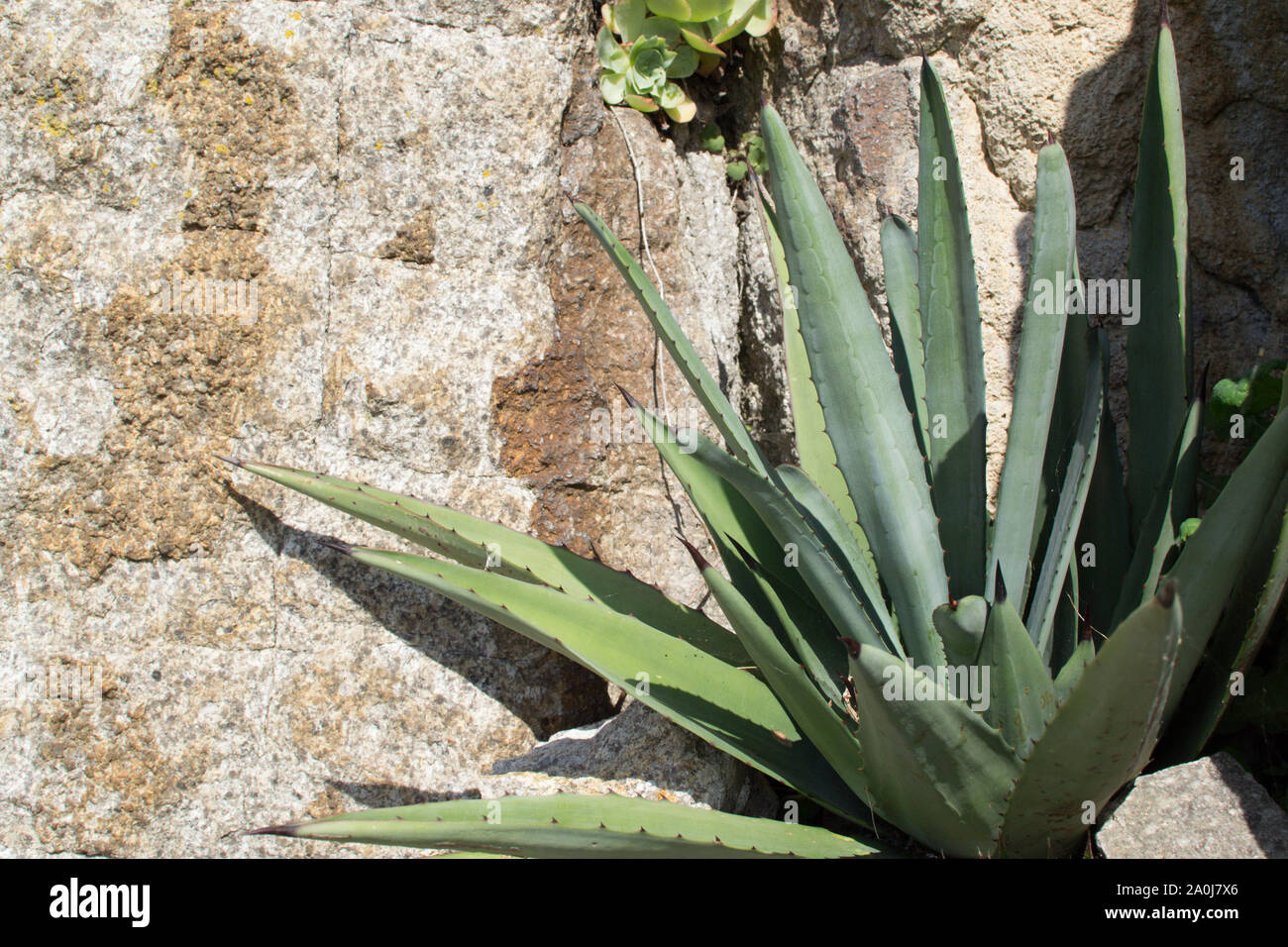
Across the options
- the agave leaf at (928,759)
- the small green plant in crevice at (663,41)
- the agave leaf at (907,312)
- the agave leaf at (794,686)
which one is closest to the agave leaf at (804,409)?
the agave leaf at (907,312)

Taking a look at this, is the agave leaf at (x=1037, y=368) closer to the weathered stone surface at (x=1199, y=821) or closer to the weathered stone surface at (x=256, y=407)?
the weathered stone surface at (x=1199, y=821)

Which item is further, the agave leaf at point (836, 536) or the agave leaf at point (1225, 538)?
the agave leaf at point (836, 536)

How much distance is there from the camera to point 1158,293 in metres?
1.54

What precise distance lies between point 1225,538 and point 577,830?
0.88 meters

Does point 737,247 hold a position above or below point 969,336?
above

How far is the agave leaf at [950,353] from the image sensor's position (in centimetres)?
144

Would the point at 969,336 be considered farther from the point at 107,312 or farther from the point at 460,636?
the point at 107,312

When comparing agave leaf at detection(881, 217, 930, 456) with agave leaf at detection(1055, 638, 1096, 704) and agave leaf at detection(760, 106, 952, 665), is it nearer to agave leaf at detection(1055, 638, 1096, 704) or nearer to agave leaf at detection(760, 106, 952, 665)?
agave leaf at detection(760, 106, 952, 665)

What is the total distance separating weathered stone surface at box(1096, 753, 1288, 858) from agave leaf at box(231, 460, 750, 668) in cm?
62

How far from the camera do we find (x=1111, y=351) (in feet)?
6.52

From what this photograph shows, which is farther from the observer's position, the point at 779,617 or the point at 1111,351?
the point at 1111,351
